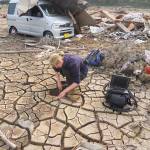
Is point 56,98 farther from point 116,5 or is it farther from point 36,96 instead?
point 116,5

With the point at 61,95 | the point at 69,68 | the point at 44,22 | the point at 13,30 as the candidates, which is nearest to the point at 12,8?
the point at 13,30

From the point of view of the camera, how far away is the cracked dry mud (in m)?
6.31

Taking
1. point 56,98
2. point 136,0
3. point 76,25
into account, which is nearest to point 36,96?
point 56,98

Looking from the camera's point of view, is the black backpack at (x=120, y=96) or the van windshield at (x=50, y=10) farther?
the van windshield at (x=50, y=10)

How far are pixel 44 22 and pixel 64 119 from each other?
27.5ft

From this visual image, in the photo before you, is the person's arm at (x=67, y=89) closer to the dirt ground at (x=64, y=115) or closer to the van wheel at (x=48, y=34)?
the dirt ground at (x=64, y=115)

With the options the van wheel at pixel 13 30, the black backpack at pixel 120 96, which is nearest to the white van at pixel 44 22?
the van wheel at pixel 13 30

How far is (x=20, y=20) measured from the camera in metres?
15.8

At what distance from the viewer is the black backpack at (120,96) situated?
723 centimetres

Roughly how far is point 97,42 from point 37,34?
3.14m

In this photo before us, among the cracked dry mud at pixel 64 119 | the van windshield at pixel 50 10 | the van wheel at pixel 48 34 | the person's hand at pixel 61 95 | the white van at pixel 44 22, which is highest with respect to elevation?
the van windshield at pixel 50 10

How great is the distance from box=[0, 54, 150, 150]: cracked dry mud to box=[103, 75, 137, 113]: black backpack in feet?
0.59

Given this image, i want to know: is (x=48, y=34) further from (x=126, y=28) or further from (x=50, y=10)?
(x=126, y=28)

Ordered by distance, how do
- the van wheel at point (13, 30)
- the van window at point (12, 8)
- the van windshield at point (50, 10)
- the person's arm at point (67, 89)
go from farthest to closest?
the van wheel at point (13, 30)
the van window at point (12, 8)
the van windshield at point (50, 10)
the person's arm at point (67, 89)
